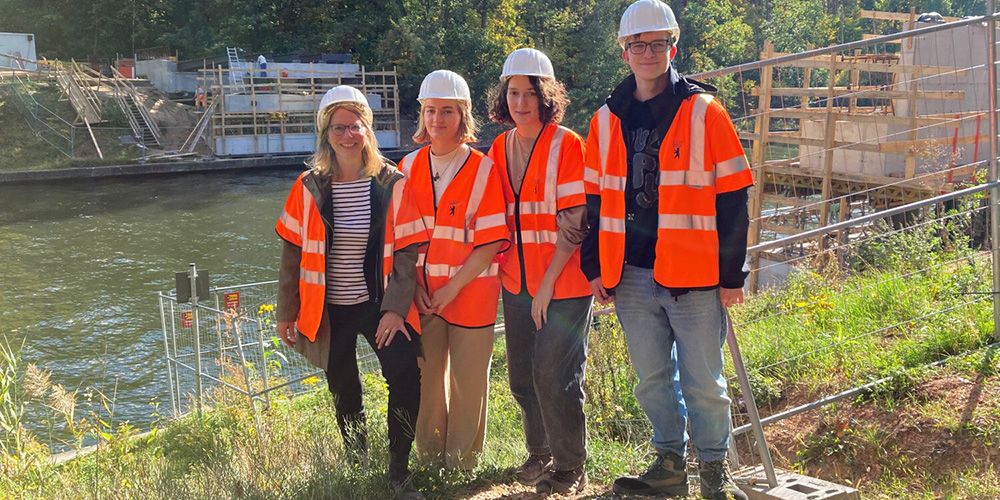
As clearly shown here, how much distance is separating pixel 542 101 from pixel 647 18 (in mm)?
678

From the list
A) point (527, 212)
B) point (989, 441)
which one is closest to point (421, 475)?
point (527, 212)

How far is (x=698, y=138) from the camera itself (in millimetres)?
3209

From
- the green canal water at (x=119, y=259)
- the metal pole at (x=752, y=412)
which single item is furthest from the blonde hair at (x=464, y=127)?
the green canal water at (x=119, y=259)

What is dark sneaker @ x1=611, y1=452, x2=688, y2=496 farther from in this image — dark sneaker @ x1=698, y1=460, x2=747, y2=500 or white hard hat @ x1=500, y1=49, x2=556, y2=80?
white hard hat @ x1=500, y1=49, x2=556, y2=80

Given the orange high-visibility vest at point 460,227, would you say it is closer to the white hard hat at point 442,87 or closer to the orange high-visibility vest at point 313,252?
the orange high-visibility vest at point 313,252

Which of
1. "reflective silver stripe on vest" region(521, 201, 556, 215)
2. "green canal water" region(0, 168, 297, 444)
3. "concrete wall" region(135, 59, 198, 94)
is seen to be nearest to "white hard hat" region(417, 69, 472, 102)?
"reflective silver stripe on vest" region(521, 201, 556, 215)

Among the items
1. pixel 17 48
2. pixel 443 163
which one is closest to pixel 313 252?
pixel 443 163

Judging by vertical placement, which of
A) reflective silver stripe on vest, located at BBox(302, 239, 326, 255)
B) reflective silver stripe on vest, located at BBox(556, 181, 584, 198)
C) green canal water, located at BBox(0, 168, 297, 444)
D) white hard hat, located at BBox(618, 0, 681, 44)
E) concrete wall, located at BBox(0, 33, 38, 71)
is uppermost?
concrete wall, located at BBox(0, 33, 38, 71)

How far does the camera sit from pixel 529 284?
3.83 meters

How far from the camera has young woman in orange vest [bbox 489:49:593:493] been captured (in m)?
3.71

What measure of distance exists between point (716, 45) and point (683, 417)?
5126cm

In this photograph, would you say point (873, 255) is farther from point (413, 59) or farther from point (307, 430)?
point (413, 59)

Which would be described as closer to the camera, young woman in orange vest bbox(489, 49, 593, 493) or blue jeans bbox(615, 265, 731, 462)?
blue jeans bbox(615, 265, 731, 462)

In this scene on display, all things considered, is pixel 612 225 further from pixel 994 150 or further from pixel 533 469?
pixel 994 150
